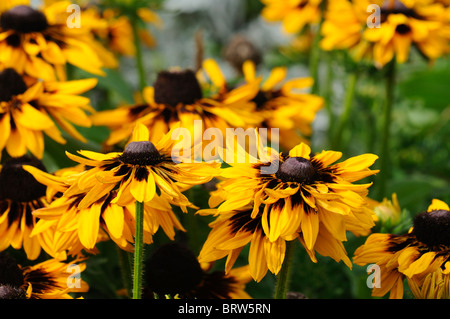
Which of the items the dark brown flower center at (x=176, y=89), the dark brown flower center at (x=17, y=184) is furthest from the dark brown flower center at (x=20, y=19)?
the dark brown flower center at (x=17, y=184)

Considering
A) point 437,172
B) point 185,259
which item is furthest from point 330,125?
point 185,259

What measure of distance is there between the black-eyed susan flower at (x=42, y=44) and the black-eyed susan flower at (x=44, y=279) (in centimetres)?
36

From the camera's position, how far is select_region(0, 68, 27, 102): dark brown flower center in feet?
3.16

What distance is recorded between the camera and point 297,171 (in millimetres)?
661

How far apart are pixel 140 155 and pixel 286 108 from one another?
53 cm

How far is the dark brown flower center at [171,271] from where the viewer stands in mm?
785

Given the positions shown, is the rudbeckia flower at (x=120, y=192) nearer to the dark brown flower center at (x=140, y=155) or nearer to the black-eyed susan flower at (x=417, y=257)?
the dark brown flower center at (x=140, y=155)

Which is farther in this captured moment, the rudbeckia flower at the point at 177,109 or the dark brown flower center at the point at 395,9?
the dark brown flower center at the point at 395,9

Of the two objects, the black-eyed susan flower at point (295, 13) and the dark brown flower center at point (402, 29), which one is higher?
the black-eyed susan flower at point (295, 13)

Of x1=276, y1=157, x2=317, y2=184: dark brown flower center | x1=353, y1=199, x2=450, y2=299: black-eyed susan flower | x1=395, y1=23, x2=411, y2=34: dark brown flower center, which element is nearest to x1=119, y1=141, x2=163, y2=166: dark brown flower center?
x1=276, y1=157, x2=317, y2=184: dark brown flower center

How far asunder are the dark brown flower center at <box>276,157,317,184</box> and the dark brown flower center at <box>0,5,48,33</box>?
24.2 inches

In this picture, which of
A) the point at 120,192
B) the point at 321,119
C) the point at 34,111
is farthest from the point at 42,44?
the point at 321,119
